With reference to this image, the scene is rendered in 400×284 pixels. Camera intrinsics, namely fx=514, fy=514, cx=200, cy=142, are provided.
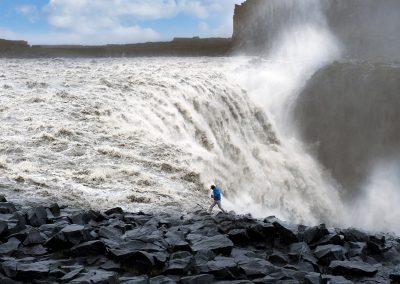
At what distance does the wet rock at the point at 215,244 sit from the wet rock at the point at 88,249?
1417mm

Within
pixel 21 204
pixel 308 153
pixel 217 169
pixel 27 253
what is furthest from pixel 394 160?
pixel 27 253

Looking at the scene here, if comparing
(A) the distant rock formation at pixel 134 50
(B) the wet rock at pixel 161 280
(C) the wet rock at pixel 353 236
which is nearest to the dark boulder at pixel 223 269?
(B) the wet rock at pixel 161 280

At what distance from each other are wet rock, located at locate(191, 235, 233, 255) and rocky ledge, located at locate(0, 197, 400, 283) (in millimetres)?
16

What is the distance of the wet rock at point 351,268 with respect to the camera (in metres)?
7.81

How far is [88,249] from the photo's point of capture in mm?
7691

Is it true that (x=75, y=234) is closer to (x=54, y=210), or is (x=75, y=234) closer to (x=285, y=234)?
(x=54, y=210)

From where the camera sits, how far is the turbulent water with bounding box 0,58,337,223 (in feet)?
43.9

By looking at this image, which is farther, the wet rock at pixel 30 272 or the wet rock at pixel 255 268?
the wet rock at pixel 255 268

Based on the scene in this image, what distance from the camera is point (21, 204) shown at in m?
11.0

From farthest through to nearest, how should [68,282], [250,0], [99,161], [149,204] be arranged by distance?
[250,0] → [99,161] → [149,204] → [68,282]

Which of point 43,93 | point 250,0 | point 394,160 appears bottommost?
point 394,160

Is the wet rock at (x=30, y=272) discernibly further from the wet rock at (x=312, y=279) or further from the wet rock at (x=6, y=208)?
the wet rock at (x=312, y=279)

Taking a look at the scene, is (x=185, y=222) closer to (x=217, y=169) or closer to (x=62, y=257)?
(x=62, y=257)

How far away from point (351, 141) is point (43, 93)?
907 inches
